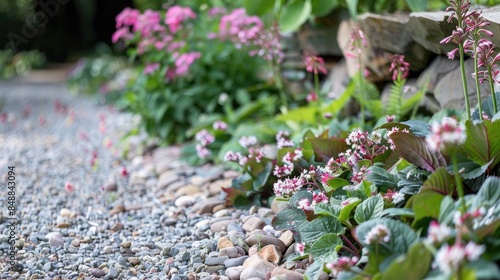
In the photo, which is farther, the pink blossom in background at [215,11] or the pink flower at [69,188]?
the pink blossom in background at [215,11]

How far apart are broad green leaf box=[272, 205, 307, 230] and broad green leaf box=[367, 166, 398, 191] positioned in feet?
0.76

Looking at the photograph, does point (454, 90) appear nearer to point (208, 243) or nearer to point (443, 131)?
point (208, 243)

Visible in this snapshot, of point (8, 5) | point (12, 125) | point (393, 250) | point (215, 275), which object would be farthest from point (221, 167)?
point (8, 5)

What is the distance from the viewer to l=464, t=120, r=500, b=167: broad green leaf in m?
1.53

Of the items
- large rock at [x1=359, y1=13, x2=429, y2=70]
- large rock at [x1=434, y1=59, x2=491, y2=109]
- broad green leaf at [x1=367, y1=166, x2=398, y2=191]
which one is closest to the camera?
broad green leaf at [x1=367, y1=166, x2=398, y2=191]

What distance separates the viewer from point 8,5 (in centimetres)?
886

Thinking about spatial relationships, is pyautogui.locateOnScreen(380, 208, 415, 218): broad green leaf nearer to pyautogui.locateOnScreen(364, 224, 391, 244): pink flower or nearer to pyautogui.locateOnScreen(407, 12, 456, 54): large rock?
pyautogui.locateOnScreen(364, 224, 391, 244): pink flower

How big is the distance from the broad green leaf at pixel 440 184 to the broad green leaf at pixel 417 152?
0.36 ft

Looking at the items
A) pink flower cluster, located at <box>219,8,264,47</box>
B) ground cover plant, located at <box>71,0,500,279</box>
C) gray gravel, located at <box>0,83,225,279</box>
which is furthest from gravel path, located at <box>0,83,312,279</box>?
pink flower cluster, located at <box>219,8,264,47</box>

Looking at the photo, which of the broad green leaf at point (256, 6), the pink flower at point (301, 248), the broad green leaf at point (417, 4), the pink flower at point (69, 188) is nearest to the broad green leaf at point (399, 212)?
the pink flower at point (301, 248)

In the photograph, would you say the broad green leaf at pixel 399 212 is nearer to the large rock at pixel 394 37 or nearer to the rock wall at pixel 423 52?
the rock wall at pixel 423 52

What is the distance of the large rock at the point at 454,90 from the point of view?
2.35m

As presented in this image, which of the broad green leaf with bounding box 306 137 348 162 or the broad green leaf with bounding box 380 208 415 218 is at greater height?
the broad green leaf with bounding box 380 208 415 218

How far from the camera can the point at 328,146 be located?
2.09m
